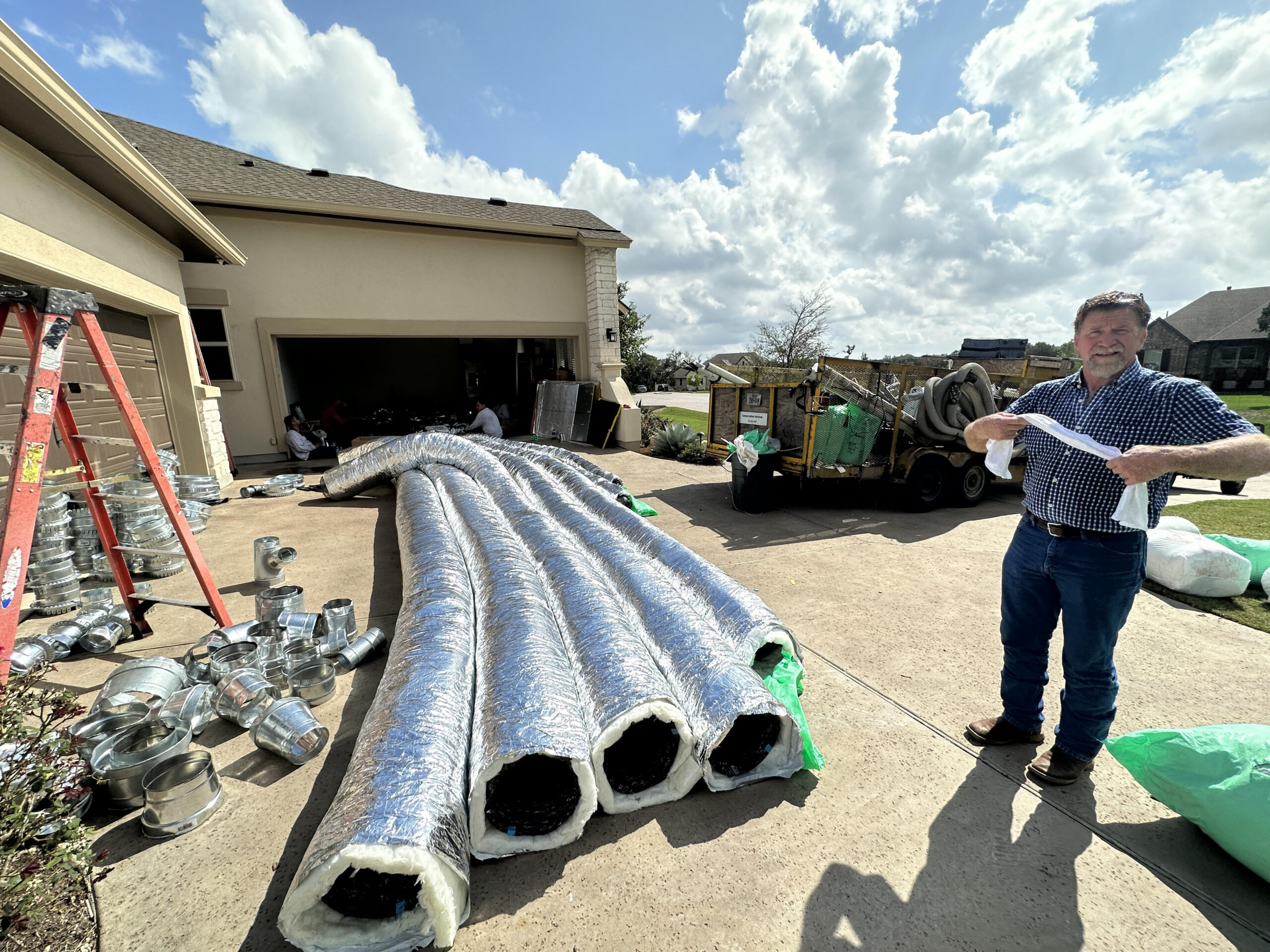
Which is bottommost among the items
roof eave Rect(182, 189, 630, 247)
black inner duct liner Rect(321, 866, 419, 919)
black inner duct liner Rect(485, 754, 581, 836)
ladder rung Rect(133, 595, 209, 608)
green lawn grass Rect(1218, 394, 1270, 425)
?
green lawn grass Rect(1218, 394, 1270, 425)

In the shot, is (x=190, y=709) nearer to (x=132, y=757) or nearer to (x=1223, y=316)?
(x=132, y=757)

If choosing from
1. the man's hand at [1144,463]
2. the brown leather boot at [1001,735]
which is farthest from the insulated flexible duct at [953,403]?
the man's hand at [1144,463]

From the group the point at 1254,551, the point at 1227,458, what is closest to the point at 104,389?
the point at 1227,458

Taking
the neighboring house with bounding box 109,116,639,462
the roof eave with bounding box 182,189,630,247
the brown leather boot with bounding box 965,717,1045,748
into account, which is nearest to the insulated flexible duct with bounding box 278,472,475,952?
the brown leather boot with bounding box 965,717,1045,748

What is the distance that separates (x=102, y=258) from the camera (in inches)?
240

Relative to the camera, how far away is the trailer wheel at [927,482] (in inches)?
292

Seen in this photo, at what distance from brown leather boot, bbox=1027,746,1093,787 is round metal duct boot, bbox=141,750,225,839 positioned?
382cm

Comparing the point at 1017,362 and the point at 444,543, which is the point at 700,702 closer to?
the point at 444,543

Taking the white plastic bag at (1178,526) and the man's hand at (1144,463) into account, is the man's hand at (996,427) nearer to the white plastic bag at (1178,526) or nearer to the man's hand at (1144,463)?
the man's hand at (1144,463)

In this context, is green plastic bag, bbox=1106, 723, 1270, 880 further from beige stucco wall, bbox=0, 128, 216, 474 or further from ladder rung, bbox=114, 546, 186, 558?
beige stucco wall, bbox=0, 128, 216, 474

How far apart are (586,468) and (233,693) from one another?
5122 mm

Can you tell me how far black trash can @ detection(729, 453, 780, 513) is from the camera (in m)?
7.23

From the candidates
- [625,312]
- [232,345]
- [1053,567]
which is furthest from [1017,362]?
[625,312]

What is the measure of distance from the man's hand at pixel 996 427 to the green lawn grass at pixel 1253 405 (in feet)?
74.7
